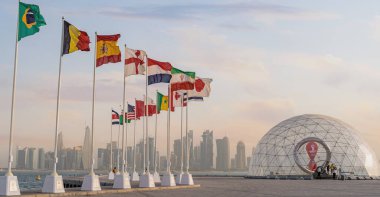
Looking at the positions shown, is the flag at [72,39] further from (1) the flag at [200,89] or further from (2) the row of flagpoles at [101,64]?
(1) the flag at [200,89]

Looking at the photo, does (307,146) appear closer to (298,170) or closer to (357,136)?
(298,170)

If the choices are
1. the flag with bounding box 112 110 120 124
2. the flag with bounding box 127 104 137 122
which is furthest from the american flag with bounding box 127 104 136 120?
the flag with bounding box 112 110 120 124

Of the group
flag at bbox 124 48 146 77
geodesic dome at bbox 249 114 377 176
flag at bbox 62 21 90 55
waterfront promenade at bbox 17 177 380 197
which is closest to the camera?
flag at bbox 62 21 90 55

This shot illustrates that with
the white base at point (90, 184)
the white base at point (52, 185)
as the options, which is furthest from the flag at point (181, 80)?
the white base at point (52, 185)

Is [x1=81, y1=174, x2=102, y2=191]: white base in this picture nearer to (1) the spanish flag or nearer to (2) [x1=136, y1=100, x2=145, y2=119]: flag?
(1) the spanish flag

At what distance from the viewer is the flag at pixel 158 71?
38.3 metres

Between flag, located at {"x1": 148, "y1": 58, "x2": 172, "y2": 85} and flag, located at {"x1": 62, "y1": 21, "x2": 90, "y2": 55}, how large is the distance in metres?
9.58

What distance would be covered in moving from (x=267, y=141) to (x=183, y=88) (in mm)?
42407

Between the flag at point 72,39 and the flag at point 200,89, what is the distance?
16597mm

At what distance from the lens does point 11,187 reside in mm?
23391

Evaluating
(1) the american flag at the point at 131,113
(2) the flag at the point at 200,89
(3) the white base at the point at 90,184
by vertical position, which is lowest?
(3) the white base at the point at 90,184

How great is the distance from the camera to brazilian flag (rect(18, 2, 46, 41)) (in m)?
25.5

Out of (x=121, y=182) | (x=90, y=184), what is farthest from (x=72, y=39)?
(x=121, y=182)

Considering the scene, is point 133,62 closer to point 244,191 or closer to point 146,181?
point 146,181
